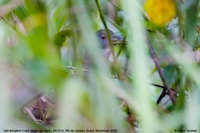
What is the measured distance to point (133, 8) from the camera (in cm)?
28

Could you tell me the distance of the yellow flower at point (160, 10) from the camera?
1.68 ft

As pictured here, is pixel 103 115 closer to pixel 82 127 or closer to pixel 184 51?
pixel 82 127

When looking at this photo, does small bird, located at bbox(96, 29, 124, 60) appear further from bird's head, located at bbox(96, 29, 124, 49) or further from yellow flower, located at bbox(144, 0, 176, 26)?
yellow flower, located at bbox(144, 0, 176, 26)

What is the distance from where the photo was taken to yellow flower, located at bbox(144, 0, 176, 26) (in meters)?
0.51

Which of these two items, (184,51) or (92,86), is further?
(184,51)

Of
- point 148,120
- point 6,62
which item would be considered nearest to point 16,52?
point 6,62

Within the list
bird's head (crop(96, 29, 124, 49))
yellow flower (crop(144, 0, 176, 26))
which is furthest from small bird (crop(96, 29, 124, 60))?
yellow flower (crop(144, 0, 176, 26))

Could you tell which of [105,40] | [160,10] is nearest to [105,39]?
[105,40]

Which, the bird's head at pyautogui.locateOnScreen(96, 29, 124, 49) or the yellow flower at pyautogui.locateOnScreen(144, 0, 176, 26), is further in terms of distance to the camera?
the bird's head at pyautogui.locateOnScreen(96, 29, 124, 49)

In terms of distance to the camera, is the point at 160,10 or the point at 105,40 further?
the point at 105,40

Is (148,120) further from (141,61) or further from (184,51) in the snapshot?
(184,51)

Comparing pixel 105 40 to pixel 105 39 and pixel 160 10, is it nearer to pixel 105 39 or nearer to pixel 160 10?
pixel 105 39

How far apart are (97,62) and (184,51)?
22 cm

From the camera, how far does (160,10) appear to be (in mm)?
535
